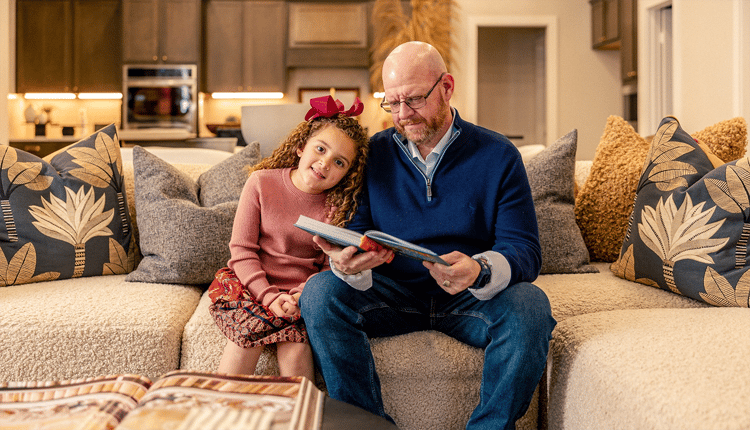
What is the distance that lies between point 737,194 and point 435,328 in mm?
840

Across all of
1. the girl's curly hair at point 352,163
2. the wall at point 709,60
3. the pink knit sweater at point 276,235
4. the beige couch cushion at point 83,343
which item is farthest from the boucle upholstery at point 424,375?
the wall at point 709,60

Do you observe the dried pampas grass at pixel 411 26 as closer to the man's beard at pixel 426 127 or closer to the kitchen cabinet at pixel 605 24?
the kitchen cabinet at pixel 605 24

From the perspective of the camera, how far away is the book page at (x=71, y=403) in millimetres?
726

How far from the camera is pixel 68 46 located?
20.1 ft

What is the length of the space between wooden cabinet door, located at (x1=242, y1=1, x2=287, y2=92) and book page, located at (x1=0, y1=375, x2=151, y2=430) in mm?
5792

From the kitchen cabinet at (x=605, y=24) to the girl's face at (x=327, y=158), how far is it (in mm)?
5168

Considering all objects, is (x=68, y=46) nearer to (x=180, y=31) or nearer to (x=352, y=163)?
(x=180, y=31)

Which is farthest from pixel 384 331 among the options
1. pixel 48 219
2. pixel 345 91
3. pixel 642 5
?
pixel 345 91

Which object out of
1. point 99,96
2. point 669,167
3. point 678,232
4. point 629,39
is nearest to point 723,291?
point 678,232

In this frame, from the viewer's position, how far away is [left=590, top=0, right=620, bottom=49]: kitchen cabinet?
5613 mm

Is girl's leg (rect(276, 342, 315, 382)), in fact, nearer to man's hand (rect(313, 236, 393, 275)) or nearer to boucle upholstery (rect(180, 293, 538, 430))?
boucle upholstery (rect(180, 293, 538, 430))

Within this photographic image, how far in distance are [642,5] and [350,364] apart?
523 centimetres

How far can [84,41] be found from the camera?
243 inches

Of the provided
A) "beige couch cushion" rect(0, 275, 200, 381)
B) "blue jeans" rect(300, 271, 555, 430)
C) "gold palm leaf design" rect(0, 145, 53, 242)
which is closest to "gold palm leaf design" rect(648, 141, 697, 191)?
"blue jeans" rect(300, 271, 555, 430)
